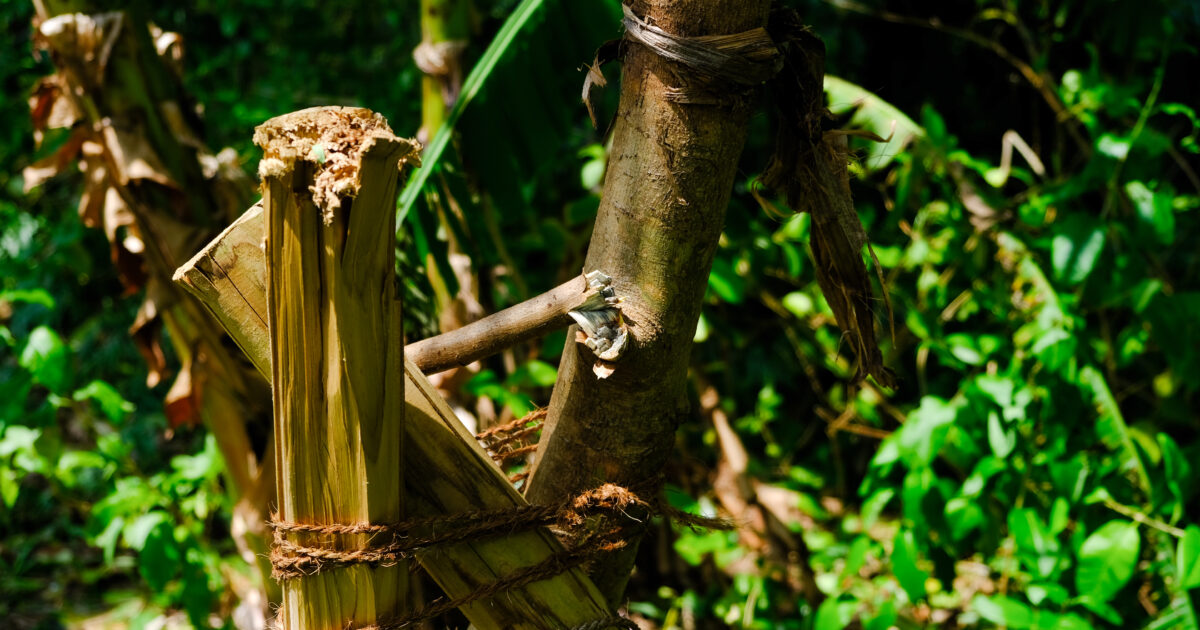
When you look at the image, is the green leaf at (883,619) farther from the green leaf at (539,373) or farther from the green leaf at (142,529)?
the green leaf at (142,529)

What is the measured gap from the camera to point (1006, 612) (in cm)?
125

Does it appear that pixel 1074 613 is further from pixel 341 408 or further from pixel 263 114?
pixel 263 114

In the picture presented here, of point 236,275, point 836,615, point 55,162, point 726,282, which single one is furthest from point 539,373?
point 55,162

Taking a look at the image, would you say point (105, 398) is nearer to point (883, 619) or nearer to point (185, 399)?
point (185, 399)

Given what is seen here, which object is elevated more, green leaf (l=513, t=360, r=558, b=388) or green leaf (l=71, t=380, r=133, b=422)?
green leaf (l=71, t=380, r=133, b=422)

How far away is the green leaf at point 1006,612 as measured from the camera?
1.24 meters

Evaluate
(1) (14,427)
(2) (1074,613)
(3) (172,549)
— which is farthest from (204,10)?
(2) (1074,613)

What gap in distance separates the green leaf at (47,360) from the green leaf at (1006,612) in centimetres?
149

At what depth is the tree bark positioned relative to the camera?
0.66 meters

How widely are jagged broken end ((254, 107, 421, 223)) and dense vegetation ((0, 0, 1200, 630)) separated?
347 millimetres

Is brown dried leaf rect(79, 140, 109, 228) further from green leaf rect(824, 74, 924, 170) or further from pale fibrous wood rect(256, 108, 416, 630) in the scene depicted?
green leaf rect(824, 74, 924, 170)

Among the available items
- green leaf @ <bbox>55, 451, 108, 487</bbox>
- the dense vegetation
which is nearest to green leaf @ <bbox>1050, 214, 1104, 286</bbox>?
the dense vegetation

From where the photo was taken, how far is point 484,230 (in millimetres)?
1308

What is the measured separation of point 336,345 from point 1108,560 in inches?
45.9
